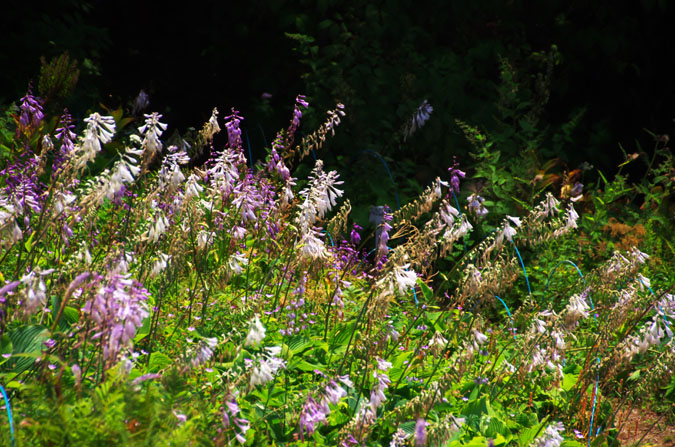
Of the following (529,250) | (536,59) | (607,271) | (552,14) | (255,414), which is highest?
(552,14)

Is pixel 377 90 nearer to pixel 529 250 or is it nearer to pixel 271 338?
pixel 529 250

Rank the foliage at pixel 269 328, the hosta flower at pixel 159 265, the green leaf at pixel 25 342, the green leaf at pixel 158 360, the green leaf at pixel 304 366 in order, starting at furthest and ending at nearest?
the green leaf at pixel 304 366
the green leaf at pixel 158 360
the green leaf at pixel 25 342
the hosta flower at pixel 159 265
the foliage at pixel 269 328

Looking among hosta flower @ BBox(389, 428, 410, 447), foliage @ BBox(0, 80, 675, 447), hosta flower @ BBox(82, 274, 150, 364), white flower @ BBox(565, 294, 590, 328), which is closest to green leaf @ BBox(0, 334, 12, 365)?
foliage @ BBox(0, 80, 675, 447)

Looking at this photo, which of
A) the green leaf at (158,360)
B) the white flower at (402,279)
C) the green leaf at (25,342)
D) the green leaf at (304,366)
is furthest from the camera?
the green leaf at (304,366)

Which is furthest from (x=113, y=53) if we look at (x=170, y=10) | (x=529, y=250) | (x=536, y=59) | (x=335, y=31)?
(x=529, y=250)

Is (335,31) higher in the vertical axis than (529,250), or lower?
higher

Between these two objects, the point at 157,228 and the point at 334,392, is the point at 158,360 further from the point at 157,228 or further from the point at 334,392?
the point at 334,392

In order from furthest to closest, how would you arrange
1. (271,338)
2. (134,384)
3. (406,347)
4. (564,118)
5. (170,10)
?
(170,10) < (564,118) < (406,347) < (271,338) < (134,384)

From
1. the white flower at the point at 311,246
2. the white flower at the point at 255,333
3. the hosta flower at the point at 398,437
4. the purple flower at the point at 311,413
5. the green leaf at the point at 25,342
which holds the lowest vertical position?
the hosta flower at the point at 398,437

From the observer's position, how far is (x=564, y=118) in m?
6.89

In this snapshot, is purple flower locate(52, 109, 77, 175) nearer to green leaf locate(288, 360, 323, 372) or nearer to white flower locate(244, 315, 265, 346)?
white flower locate(244, 315, 265, 346)

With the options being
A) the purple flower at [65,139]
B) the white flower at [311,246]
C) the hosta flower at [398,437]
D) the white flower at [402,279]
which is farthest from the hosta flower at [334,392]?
the purple flower at [65,139]

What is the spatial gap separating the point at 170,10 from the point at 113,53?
35.4 inches

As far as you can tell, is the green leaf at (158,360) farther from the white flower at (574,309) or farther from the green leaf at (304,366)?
the white flower at (574,309)
